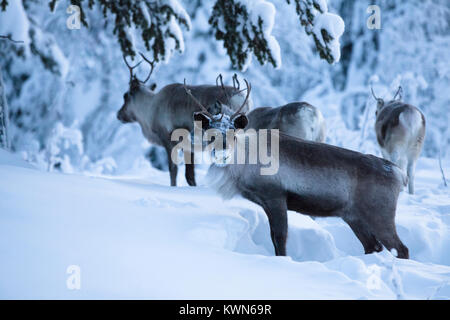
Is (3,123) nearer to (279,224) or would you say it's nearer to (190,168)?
(190,168)

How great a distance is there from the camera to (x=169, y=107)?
6539 millimetres

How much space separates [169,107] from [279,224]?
320cm

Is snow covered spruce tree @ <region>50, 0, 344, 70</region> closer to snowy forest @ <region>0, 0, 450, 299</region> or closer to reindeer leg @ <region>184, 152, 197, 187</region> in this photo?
snowy forest @ <region>0, 0, 450, 299</region>

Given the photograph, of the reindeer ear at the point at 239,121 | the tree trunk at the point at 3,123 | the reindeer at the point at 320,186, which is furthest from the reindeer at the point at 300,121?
the tree trunk at the point at 3,123

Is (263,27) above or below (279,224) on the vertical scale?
above

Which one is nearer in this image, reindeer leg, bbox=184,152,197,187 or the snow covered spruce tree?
the snow covered spruce tree

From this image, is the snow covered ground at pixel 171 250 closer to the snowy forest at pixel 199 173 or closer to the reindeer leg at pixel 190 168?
the snowy forest at pixel 199 173

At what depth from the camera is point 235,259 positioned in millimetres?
2949

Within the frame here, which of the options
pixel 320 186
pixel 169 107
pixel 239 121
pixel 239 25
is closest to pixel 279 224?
pixel 320 186

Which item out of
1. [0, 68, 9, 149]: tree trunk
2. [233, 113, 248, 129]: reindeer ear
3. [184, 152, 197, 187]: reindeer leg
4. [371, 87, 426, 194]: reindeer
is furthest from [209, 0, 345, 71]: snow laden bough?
[0, 68, 9, 149]: tree trunk

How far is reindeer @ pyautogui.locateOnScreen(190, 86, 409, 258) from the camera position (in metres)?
3.77

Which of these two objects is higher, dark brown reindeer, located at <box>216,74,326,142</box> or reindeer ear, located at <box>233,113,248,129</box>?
reindeer ear, located at <box>233,113,248,129</box>

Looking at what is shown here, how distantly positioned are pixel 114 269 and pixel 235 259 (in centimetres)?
73
